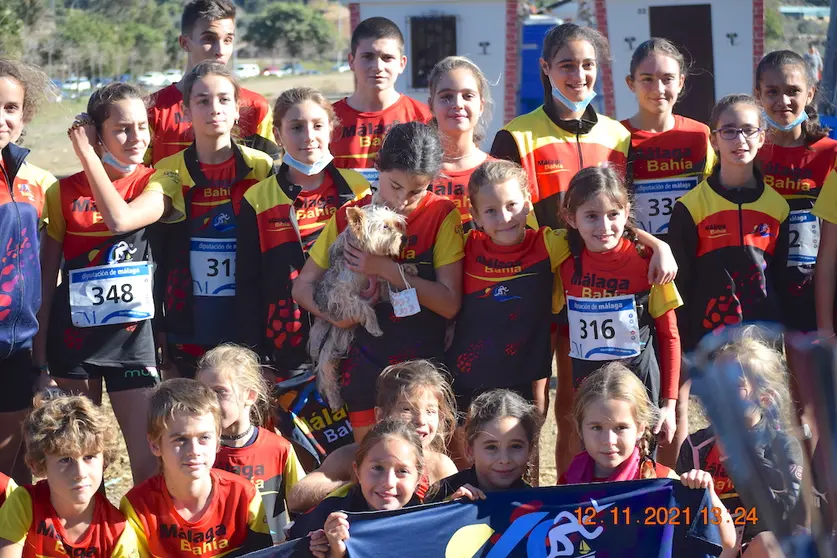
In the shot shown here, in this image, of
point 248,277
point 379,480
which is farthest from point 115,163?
point 379,480

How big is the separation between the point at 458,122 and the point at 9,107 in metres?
2.00

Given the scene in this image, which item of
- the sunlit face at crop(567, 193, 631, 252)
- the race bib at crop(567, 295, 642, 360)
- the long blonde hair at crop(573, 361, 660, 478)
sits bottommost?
the long blonde hair at crop(573, 361, 660, 478)

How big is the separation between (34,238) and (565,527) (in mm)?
2582

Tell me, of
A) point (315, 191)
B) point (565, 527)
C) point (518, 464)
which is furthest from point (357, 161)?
point (565, 527)

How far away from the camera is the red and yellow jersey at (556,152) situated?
5129mm

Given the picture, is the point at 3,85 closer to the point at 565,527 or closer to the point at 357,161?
the point at 357,161

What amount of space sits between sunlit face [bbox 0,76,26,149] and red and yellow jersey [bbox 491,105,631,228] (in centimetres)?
219


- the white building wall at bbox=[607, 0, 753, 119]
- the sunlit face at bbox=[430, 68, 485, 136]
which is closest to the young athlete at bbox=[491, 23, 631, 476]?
the sunlit face at bbox=[430, 68, 485, 136]

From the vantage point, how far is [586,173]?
4555 mm

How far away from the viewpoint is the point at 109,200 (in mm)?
4590

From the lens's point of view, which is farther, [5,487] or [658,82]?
[658,82]

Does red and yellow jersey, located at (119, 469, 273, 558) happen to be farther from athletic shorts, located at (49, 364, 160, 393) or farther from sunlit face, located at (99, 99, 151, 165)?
sunlit face, located at (99, 99, 151, 165)

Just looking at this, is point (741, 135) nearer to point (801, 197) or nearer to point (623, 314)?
point (801, 197)

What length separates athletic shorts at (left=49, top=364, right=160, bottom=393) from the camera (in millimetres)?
4773
